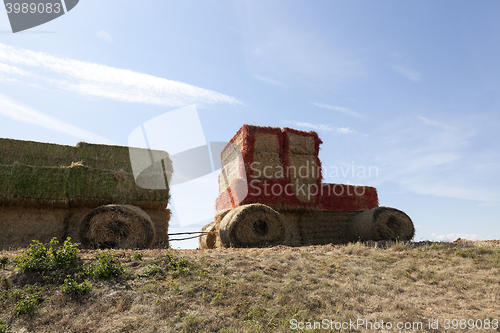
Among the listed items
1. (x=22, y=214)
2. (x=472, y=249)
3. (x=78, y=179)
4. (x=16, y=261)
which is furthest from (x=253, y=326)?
(x=22, y=214)

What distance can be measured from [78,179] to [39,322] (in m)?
7.87

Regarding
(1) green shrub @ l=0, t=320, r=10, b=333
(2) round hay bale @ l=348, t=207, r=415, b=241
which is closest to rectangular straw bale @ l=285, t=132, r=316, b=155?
(2) round hay bale @ l=348, t=207, r=415, b=241

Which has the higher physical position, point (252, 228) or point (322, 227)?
point (252, 228)

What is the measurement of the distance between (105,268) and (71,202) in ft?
21.8

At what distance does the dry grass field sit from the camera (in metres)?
6.03

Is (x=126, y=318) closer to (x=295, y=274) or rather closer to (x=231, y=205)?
(x=295, y=274)

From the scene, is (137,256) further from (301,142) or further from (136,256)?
(301,142)

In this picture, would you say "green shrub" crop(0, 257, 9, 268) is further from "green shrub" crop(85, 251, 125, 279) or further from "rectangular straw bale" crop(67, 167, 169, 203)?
"rectangular straw bale" crop(67, 167, 169, 203)

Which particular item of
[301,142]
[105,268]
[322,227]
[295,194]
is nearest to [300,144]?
[301,142]

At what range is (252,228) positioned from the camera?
1221 centimetres

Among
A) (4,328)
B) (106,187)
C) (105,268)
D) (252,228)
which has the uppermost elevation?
(106,187)

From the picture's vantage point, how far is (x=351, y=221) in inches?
680

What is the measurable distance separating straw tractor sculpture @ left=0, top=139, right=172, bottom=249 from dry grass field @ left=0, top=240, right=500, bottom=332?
2486 mm
